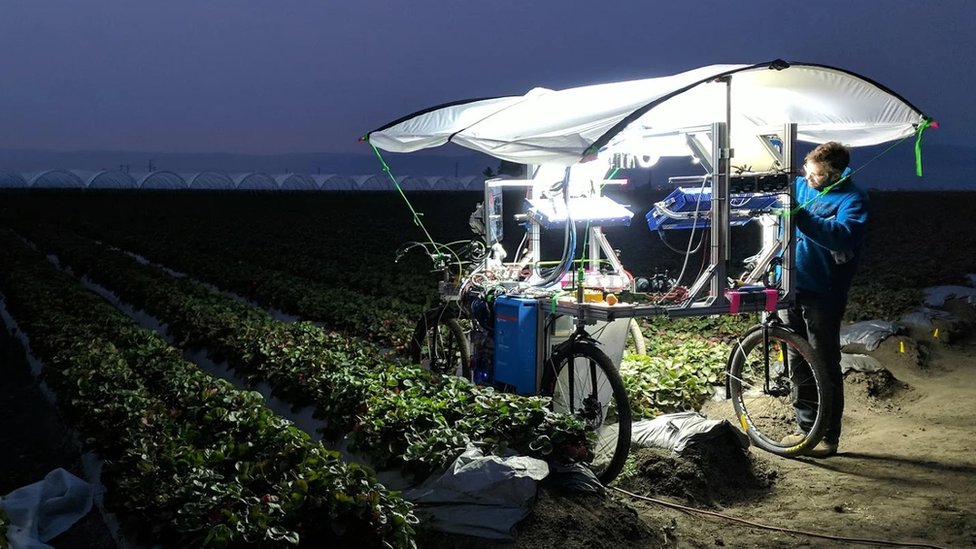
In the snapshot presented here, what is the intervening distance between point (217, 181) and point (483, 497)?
57228 mm

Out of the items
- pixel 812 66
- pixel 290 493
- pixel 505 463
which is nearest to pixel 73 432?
pixel 290 493

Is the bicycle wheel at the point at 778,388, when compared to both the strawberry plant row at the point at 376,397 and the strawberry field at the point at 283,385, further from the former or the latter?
the strawberry plant row at the point at 376,397

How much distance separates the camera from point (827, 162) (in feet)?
18.6

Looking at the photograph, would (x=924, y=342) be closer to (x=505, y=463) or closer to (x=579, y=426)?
(x=579, y=426)

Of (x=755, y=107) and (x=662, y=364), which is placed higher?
(x=755, y=107)

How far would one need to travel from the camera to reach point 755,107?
6379 millimetres

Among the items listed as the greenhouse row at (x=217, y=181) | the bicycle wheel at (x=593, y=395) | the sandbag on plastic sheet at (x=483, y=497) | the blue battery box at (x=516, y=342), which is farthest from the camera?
the greenhouse row at (x=217, y=181)

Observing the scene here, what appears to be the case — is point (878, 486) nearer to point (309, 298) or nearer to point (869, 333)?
point (869, 333)

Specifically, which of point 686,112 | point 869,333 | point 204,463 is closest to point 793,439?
point 686,112

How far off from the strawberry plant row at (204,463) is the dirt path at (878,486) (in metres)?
1.72

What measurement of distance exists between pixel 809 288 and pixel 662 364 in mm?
1866

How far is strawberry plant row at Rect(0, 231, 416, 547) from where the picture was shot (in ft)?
13.0

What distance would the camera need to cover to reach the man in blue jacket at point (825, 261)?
5.57 metres

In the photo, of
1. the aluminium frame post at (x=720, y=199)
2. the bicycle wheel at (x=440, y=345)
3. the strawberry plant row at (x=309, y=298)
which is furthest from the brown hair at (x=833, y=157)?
the strawberry plant row at (x=309, y=298)
